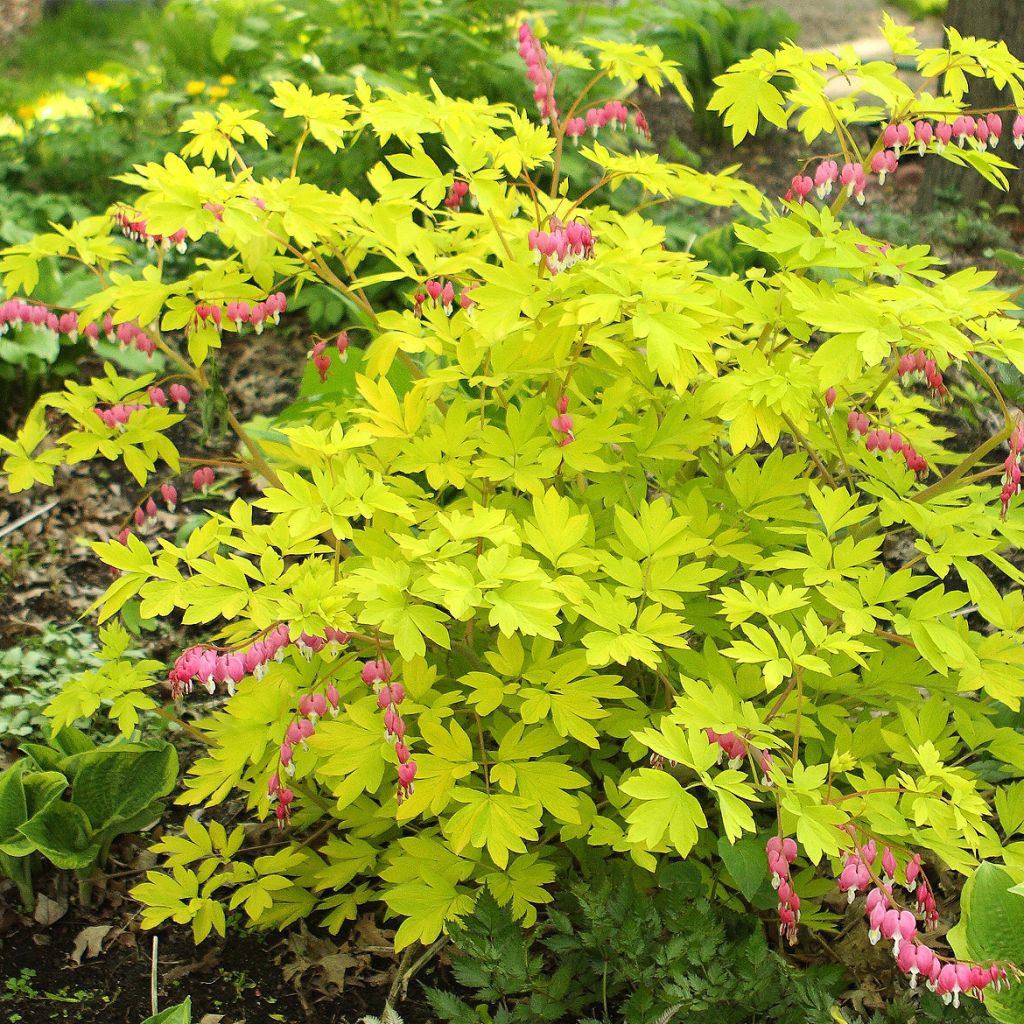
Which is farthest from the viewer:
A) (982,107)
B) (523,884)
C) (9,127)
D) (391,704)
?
(9,127)

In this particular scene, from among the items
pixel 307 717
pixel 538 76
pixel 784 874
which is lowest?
pixel 784 874

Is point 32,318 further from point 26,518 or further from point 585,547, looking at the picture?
point 26,518

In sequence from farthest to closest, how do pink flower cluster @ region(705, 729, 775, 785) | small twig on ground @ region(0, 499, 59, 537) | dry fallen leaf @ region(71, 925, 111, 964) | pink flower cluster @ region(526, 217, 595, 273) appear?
small twig on ground @ region(0, 499, 59, 537), dry fallen leaf @ region(71, 925, 111, 964), pink flower cluster @ region(526, 217, 595, 273), pink flower cluster @ region(705, 729, 775, 785)

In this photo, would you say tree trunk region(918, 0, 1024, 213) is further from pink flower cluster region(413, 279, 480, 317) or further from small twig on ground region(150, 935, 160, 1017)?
small twig on ground region(150, 935, 160, 1017)

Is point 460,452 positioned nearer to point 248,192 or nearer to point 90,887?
point 248,192

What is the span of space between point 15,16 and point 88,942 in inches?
370

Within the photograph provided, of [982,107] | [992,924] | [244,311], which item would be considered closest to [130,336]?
[244,311]

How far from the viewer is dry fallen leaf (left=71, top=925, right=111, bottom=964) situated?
2.51m

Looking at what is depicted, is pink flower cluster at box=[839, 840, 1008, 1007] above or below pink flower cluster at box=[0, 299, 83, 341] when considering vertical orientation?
below

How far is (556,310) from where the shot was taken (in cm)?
196

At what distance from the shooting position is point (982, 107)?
14.5ft

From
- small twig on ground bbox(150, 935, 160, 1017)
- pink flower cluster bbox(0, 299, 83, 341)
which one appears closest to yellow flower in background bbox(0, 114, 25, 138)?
pink flower cluster bbox(0, 299, 83, 341)

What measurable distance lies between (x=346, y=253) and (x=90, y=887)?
158 cm

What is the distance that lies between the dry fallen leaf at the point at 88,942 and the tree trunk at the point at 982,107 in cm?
389
